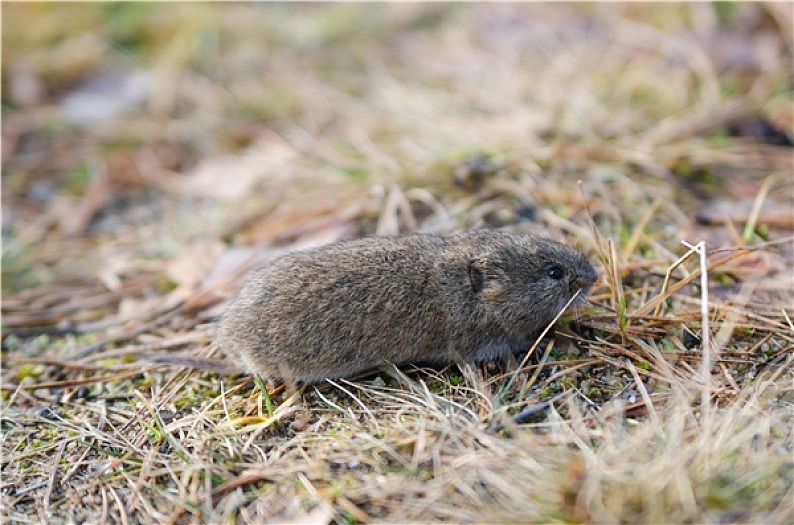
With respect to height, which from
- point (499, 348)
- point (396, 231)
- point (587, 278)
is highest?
point (587, 278)

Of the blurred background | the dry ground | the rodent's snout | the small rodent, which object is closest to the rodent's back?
the small rodent

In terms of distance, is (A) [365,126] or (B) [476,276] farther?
(A) [365,126]

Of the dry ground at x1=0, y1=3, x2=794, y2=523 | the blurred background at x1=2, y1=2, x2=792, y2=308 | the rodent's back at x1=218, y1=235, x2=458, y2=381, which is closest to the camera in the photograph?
the dry ground at x1=0, y1=3, x2=794, y2=523

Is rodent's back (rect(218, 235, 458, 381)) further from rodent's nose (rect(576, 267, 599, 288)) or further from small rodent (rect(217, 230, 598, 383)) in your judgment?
rodent's nose (rect(576, 267, 599, 288))

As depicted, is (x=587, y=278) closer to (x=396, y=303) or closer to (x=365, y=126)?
(x=396, y=303)

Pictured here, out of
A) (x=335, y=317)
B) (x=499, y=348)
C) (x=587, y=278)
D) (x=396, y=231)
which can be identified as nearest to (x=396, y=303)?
(x=335, y=317)
